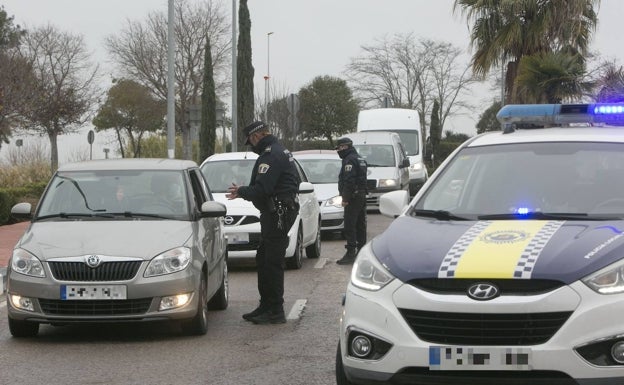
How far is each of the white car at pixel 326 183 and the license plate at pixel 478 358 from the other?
12.6 meters

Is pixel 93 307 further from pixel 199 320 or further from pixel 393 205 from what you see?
pixel 393 205

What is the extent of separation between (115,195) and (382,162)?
16.9 m

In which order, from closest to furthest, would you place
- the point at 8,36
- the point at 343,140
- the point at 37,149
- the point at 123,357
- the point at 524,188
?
1. the point at 524,188
2. the point at 123,357
3. the point at 343,140
4. the point at 37,149
5. the point at 8,36

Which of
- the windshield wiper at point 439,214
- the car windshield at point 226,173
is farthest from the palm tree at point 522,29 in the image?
the windshield wiper at point 439,214

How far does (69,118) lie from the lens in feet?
139

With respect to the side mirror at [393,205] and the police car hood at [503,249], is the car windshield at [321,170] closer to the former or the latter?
the side mirror at [393,205]

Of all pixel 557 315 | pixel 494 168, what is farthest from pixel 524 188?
pixel 557 315

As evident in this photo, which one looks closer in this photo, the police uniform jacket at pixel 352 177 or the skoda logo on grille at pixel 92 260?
the skoda logo on grille at pixel 92 260

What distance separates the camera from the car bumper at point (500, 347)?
4.89m

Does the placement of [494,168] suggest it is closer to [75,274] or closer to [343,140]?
[75,274]

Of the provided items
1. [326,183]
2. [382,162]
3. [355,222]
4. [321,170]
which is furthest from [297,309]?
[382,162]

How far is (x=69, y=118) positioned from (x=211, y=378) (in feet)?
121

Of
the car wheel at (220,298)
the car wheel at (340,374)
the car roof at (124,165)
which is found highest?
the car roof at (124,165)

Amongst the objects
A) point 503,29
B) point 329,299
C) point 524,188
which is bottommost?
point 329,299
